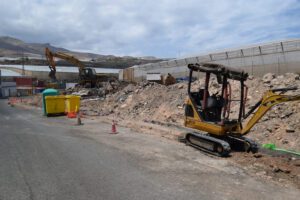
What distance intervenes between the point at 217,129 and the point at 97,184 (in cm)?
475

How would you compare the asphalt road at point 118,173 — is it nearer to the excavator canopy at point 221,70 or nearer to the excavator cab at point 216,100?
the excavator cab at point 216,100

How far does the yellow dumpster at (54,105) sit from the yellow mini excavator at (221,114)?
13438mm

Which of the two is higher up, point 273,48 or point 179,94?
point 273,48

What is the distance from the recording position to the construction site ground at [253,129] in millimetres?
9008

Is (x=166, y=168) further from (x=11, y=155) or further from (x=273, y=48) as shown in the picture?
(x=273, y=48)

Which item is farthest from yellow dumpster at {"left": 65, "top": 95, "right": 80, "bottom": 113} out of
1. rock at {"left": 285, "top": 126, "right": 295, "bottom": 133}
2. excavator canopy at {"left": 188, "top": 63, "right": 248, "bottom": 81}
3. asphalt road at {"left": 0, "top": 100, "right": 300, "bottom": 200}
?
excavator canopy at {"left": 188, "top": 63, "right": 248, "bottom": 81}

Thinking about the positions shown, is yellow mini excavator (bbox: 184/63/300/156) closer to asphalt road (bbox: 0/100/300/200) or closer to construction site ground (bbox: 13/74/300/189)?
construction site ground (bbox: 13/74/300/189)

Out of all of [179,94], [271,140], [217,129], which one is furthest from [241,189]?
Result: [179,94]

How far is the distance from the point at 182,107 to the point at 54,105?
26.3ft

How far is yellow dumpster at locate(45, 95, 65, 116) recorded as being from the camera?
23.4 meters

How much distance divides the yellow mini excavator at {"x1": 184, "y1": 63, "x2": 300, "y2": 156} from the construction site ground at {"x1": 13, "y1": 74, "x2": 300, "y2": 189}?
385mm

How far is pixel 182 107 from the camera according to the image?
21.9 m

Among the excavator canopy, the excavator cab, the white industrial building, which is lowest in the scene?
the excavator cab

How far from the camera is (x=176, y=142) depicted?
12.7 m
